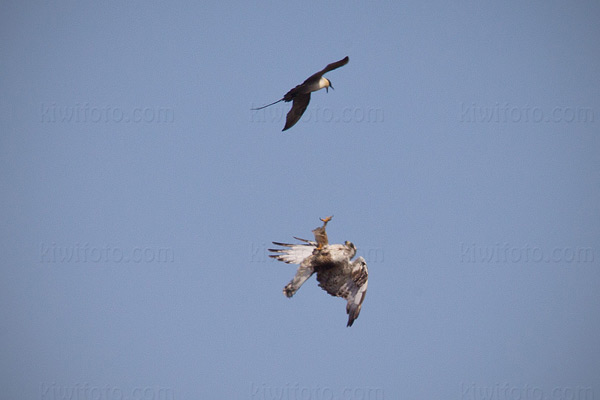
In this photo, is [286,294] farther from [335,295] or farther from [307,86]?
[307,86]

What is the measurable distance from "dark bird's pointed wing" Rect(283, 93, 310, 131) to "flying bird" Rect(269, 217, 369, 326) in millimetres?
3589

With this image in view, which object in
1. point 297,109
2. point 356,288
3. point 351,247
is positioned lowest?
point 356,288

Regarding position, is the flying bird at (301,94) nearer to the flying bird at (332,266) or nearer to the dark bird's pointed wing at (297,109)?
the dark bird's pointed wing at (297,109)

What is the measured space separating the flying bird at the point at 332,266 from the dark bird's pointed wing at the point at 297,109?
11.8 ft

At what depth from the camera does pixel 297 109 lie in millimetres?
17078

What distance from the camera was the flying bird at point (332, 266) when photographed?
1534cm

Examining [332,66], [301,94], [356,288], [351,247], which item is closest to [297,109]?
[301,94]

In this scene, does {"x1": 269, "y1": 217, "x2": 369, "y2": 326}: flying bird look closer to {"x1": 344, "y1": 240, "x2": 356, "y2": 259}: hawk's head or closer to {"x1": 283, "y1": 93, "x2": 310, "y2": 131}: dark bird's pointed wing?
{"x1": 344, "y1": 240, "x2": 356, "y2": 259}: hawk's head

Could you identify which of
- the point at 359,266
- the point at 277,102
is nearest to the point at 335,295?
the point at 359,266

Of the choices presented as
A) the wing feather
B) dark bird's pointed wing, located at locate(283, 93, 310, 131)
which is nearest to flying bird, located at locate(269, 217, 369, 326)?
the wing feather

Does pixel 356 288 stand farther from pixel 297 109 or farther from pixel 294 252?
pixel 297 109

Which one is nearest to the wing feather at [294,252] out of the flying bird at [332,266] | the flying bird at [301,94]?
the flying bird at [332,266]

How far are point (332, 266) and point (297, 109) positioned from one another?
4897mm

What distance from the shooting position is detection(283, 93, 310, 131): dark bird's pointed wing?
17.0m
